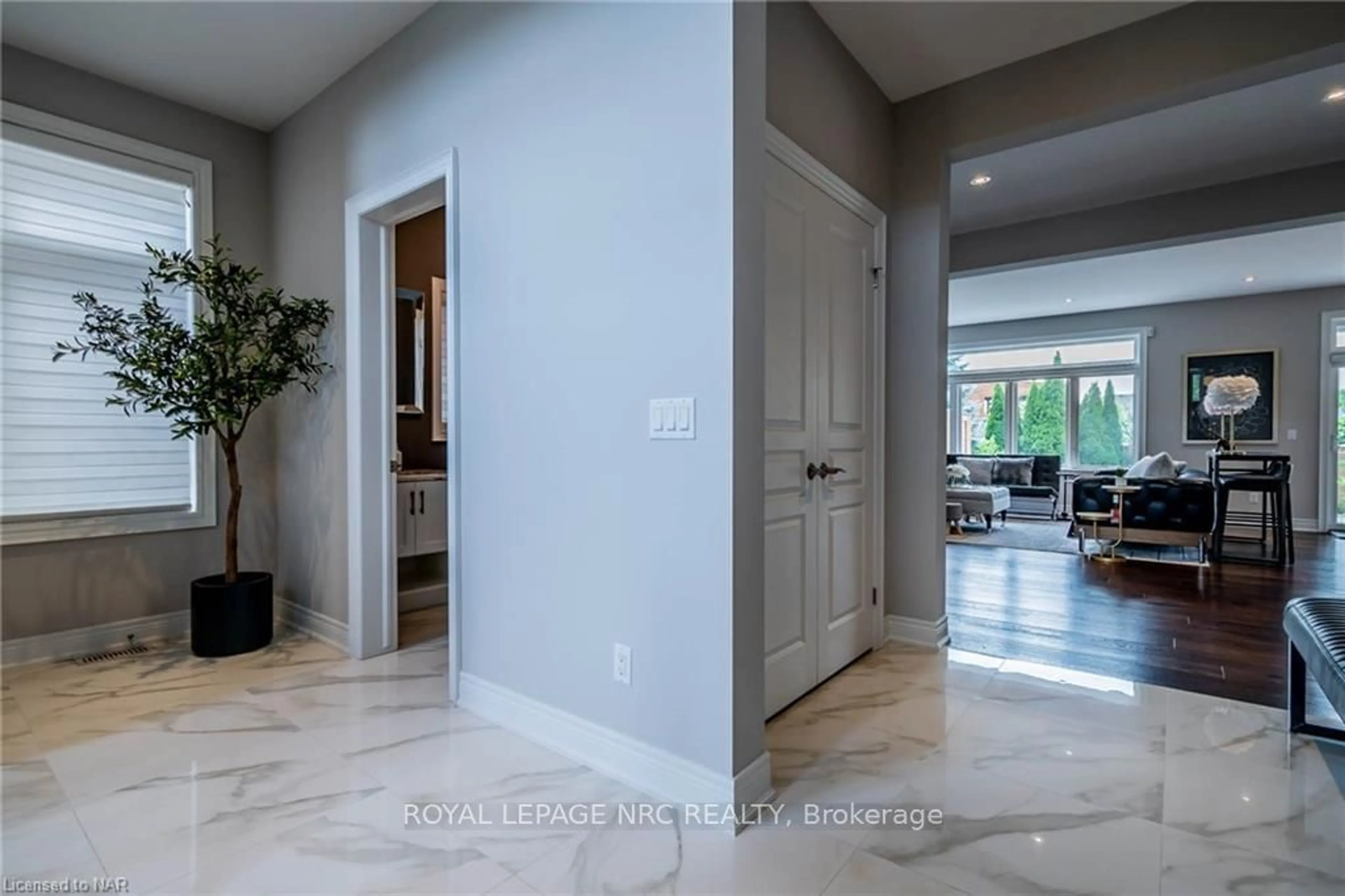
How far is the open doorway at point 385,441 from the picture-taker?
247cm

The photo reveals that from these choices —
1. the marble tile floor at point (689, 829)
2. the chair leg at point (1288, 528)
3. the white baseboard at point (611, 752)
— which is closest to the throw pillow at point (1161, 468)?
A: the chair leg at point (1288, 528)

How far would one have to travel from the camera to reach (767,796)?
5.86ft

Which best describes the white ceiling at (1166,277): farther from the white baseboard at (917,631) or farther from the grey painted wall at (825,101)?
the white baseboard at (917,631)

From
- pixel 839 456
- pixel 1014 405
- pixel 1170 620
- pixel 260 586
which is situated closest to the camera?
pixel 839 456

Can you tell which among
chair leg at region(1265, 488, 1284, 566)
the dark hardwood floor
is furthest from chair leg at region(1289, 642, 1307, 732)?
chair leg at region(1265, 488, 1284, 566)

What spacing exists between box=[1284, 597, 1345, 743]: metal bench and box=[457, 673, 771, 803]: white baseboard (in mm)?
1594

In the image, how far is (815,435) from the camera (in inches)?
102

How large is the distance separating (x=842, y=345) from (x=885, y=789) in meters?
1.75

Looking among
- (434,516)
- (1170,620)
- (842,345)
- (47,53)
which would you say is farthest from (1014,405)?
(47,53)

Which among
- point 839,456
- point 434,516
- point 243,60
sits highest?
point 243,60

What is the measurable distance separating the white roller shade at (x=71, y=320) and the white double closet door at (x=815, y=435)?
319 centimetres

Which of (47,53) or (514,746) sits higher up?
(47,53)

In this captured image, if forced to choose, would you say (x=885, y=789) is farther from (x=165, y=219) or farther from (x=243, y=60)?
(x=165, y=219)

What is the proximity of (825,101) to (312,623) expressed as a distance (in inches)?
139
